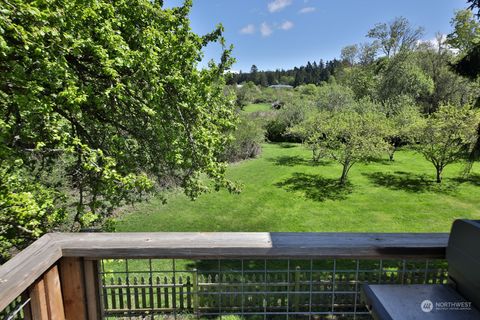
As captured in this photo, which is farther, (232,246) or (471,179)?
(471,179)

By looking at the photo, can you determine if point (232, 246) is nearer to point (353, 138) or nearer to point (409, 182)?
point (353, 138)

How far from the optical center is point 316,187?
40.8 ft

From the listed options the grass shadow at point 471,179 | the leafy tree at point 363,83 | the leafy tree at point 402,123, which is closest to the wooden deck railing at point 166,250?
the leafy tree at point 402,123

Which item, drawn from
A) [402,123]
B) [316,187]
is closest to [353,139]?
[316,187]

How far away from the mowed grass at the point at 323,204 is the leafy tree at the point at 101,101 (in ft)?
12.0

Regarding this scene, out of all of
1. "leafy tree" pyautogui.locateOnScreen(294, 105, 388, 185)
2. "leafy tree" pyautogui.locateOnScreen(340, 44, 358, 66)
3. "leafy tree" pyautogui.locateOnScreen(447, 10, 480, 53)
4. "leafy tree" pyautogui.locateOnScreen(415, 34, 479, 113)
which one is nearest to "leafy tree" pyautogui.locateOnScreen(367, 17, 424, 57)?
"leafy tree" pyautogui.locateOnScreen(415, 34, 479, 113)

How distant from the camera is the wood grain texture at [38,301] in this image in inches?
49.1

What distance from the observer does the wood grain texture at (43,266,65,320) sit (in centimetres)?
131

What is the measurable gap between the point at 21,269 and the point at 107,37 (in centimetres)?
345

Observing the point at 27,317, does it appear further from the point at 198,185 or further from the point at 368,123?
the point at 368,123

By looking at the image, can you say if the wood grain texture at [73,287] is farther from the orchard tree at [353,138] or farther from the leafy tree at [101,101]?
the orchard tree at [353,138]

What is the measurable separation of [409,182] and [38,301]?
14.4 meters

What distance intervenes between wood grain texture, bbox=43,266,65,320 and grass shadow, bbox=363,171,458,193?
13036 mm

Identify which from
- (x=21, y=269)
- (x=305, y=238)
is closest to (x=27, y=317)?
(x=21, y=269)
